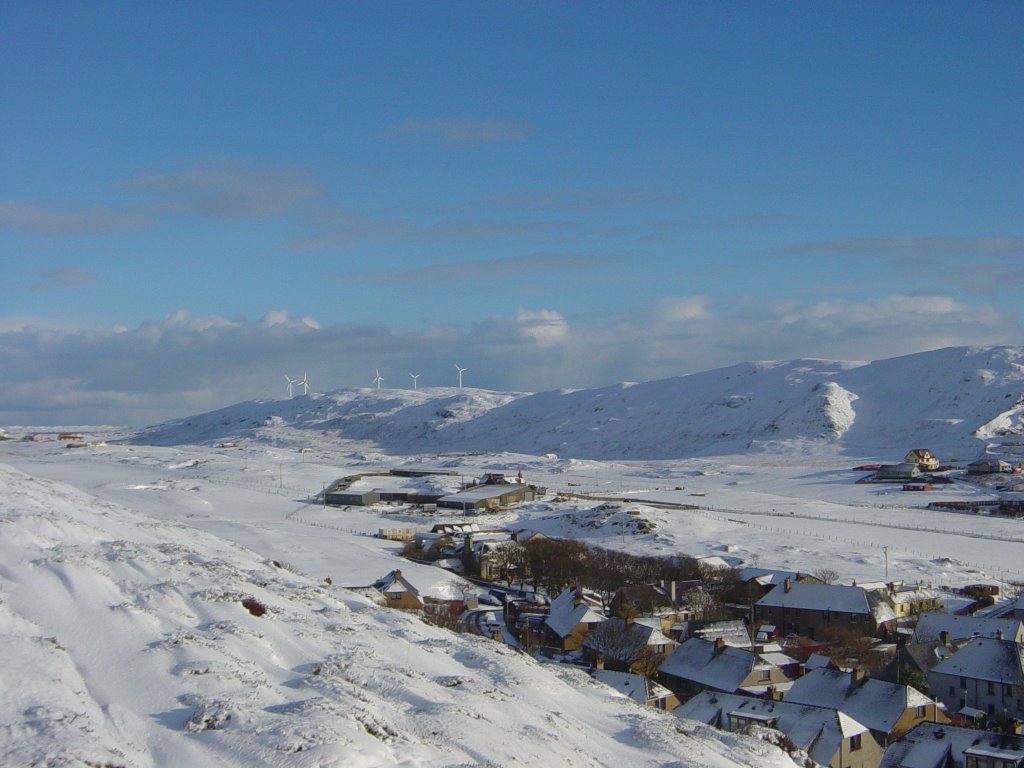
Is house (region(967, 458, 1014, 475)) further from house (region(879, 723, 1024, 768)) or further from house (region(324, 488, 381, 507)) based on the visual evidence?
house (region(879, 723, 1024, 768))

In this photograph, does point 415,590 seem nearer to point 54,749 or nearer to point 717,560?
point 717,560

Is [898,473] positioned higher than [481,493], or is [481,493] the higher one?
[898,473]

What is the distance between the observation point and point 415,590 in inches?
1566

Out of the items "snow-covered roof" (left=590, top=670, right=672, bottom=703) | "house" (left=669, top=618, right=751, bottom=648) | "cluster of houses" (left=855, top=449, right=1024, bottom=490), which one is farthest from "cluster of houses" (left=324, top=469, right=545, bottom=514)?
"snow-covered roof" (left=590, top=670, right=672, bottom=703)

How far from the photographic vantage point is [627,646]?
32.7 m

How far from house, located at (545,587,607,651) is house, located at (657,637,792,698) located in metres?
4.62

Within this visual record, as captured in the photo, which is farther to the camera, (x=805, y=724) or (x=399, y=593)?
(x=399, y=593)

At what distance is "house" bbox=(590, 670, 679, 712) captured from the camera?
26047mm

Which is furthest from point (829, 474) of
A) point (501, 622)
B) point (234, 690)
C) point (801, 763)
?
point (234, 690)

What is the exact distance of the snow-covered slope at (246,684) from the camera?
1080 centimetres

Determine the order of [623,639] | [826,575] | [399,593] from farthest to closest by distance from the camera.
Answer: [826,575], [399,593], [623,639]

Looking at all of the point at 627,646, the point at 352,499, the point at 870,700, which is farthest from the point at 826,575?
the point at 352,499

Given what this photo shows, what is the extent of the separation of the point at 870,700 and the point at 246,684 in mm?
19361

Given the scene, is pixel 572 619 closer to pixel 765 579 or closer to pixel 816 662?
pixel 816 662
